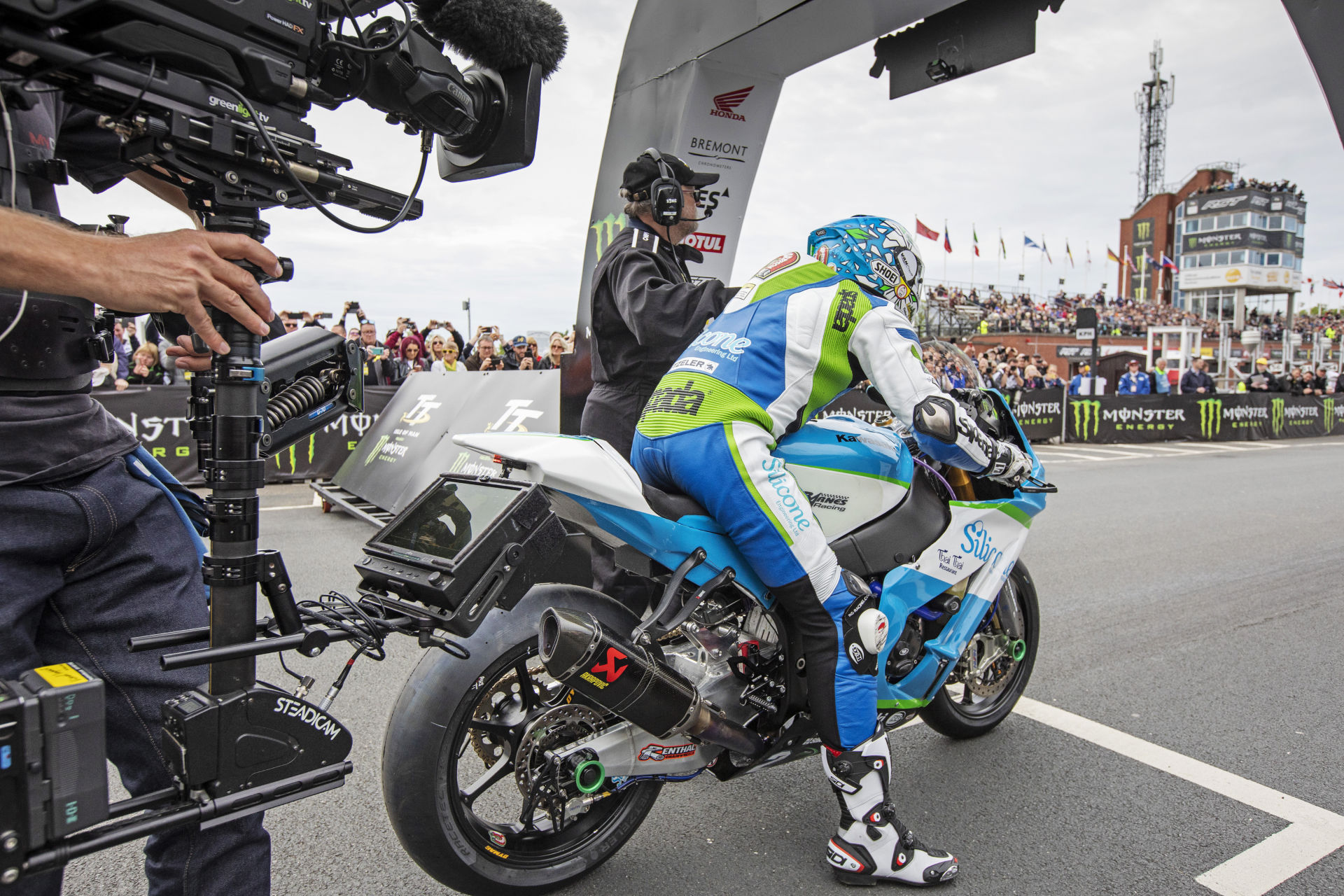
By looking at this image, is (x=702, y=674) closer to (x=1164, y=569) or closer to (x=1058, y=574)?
(x=1058, y=574)

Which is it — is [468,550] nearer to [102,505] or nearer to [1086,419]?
[102,505]

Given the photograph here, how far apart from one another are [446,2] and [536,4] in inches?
8.0

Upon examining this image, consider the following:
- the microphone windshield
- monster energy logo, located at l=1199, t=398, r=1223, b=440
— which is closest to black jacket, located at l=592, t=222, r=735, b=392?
the microphone windshield

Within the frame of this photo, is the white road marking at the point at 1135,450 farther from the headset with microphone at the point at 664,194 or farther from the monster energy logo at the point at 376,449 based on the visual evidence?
the headset with microphone at the point at 664,194

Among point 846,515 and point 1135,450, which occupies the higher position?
point 846,515

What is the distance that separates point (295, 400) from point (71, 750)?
0.70 m

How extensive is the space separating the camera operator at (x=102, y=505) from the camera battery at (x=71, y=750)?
0.27m

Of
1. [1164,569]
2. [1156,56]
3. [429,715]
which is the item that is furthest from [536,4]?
[1156,56]

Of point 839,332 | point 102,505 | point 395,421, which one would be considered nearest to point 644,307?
point 839,332

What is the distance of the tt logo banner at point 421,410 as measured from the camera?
7105 millimetres

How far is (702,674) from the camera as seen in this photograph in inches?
95.3

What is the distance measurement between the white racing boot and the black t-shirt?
1.98 metres

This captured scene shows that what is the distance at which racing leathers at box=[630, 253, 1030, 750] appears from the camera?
2340 mm

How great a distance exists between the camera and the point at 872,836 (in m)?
2.44
